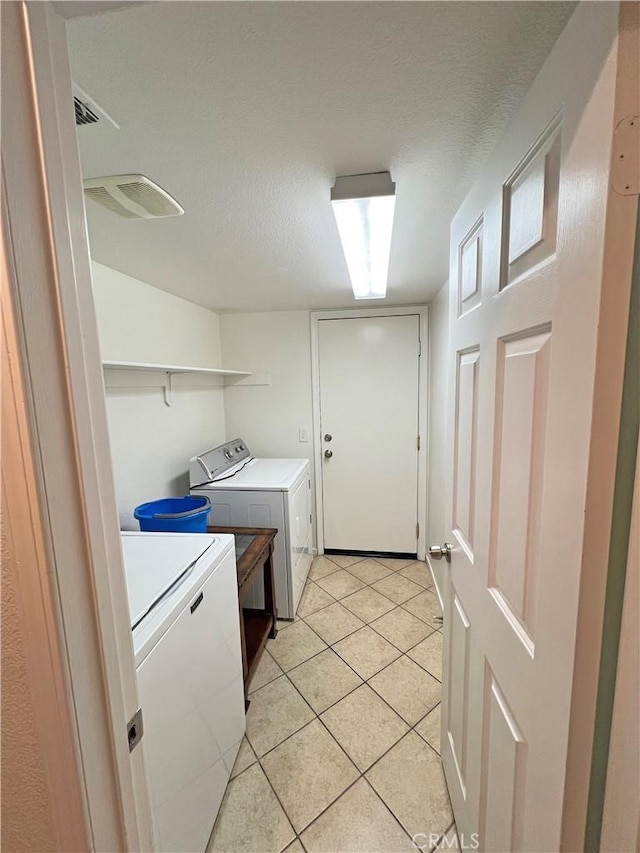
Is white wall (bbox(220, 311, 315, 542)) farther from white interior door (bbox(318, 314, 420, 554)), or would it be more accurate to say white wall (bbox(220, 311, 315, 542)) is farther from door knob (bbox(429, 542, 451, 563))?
door knob (bbox(429, 542, 451, 563))

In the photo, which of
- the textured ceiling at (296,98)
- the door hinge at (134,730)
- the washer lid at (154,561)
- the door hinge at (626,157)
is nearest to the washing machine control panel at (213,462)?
the washer lid at (154,561)

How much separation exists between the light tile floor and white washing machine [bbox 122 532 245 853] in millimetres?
172

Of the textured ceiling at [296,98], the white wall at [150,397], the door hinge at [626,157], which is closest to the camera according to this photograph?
the door hinge at [626,157]

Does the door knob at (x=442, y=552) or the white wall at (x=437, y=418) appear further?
the white wall at (x=437, y=418)

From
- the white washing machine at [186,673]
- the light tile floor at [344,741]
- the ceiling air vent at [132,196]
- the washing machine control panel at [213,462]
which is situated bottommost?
the light tile floor at [344,741]

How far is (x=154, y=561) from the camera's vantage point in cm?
125

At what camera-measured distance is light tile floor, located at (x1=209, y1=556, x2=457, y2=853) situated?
4.10 ft

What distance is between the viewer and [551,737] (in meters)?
0.58

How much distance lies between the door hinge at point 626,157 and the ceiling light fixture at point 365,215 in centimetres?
71

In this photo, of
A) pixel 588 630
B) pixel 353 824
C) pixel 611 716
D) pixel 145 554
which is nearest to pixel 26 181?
A: pixel 588 630

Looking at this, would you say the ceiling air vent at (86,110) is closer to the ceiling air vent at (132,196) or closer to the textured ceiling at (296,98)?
the textured ceiling at (296,98)

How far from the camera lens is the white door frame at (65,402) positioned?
0.44m

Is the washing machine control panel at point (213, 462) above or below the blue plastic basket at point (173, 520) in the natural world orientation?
above

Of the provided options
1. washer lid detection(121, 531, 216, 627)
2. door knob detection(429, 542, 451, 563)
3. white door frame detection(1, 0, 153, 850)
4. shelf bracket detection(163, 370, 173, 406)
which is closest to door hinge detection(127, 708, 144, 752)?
white door frame detection(1, 0, 153, 850)
